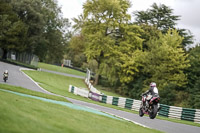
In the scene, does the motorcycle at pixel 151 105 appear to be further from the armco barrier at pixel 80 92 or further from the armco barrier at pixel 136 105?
the armco barrier at pixel 80 92

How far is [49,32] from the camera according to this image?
73.4 meters

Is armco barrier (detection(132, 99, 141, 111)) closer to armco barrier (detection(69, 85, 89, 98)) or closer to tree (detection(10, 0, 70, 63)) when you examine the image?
armco barrier (detection(69, 85, 89, 98))

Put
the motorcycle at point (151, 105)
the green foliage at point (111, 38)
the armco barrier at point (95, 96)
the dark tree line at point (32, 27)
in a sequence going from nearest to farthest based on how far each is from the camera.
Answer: the motorcycle at point (151, 105) → the armco barrier at point (95, 96) → the green foliage at point (111, 38) → the dark tree line at point (32, 27)

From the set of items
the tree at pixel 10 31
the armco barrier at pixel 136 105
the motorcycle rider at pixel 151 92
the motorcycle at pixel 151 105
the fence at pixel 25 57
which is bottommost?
the armco barrier at pixel 136 105

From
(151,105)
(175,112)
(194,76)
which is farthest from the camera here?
(194,76)

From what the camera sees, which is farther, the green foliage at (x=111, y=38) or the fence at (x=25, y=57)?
the fence at (x=25, y=57)

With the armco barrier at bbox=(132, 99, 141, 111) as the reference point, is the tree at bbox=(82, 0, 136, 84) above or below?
above

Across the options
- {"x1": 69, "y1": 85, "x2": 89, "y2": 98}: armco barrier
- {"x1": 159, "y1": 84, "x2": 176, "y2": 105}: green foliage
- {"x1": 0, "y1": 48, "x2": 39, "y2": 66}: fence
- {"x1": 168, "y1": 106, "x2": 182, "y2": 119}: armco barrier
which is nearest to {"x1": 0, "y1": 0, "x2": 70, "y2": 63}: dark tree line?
{"x1": 0, "y1": 48, "x2": 39, "y2": 66}: fence

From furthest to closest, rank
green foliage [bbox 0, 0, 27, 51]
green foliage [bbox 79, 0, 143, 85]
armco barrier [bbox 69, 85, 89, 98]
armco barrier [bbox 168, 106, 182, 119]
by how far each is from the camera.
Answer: green foliage [bbox 0, 0, 27, 51]
green foliage [bbox 79, 0, 143, 85]
armco barrier [bbox 69, 85, 89, 98]
armco barrier [bbox 168, 106, 182, 119]

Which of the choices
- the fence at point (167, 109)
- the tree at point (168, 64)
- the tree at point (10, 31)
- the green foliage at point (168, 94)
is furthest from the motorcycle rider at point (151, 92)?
the tree at point (10, 31)

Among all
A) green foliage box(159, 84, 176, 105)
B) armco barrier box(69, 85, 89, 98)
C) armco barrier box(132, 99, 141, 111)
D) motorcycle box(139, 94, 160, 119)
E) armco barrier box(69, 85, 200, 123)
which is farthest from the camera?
green foliage box(159, 84, 176, 105)

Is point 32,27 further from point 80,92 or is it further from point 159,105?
point 159,105

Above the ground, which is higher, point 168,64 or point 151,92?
point 168,64

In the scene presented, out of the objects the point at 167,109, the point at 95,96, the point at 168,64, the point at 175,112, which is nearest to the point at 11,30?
the point at 95,96
